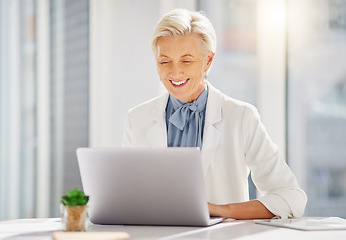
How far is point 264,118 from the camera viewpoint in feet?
11.7

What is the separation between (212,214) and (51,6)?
3296mm

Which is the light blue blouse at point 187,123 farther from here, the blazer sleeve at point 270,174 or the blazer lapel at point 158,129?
the blazer sleeve at point 270,174

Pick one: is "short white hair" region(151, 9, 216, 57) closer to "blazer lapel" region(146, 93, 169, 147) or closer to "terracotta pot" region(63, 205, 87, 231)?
"blazer lapel" region(146, 93, 169, 147)

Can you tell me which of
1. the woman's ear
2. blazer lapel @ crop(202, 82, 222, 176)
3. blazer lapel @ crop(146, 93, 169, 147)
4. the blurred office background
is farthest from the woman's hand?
the blurred office background

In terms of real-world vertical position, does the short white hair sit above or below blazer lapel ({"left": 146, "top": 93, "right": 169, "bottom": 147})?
above

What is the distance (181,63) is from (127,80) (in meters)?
2.00

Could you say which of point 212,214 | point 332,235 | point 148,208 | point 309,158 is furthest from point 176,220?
point 309,158

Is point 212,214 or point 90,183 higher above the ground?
point 90,183

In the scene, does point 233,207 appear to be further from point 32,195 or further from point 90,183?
point 32,195

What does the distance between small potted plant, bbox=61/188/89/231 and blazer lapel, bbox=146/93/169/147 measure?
2.59 feet

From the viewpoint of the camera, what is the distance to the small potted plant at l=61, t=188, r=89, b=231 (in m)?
1.64

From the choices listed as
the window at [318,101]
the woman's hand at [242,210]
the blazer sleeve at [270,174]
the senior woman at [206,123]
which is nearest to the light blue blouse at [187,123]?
the senior woman at [206,123]

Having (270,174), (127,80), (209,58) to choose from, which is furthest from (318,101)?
(127,80)

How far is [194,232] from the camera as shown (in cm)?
170
